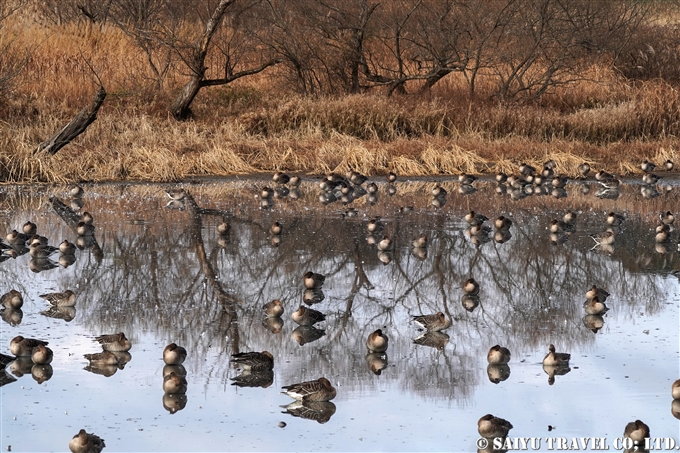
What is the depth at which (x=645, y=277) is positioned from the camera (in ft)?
41.0

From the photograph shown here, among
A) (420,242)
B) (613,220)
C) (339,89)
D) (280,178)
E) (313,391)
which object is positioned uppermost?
(339,89)

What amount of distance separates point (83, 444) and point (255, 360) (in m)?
2.16

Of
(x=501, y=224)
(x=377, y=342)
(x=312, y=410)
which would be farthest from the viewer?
(x=501, y=224)

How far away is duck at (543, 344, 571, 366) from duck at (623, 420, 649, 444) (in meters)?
1.75

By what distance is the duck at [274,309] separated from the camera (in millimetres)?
10373

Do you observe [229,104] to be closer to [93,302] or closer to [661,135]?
[661,135]

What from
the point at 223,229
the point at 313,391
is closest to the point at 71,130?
the point at 223,229

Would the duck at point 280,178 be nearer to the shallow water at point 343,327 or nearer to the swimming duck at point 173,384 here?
the shallow water at point 343,327

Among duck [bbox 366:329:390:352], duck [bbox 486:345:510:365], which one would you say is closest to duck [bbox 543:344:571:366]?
duck [bbox 486:345:510:365]

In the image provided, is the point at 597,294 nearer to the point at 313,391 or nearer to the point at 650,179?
the point at 313,391

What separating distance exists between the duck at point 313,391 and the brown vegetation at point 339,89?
13262 mm

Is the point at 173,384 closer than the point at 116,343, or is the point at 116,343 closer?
the point at 173,384

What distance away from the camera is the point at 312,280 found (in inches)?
452

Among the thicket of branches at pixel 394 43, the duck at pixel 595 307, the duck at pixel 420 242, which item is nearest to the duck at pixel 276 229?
the duck at pixel 420 242
